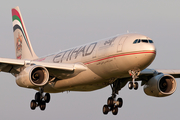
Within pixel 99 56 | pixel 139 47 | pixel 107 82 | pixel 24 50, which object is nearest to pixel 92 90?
pixel 107 82

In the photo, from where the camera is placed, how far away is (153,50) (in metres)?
27.3

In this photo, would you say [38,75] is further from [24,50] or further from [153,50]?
[24,50]

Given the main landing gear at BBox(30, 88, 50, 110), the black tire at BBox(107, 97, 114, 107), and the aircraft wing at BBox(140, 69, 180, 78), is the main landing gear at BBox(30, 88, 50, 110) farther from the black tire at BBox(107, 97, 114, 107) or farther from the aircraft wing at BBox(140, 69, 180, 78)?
the aircraft wing at BBox(140, 69, 180, 78)

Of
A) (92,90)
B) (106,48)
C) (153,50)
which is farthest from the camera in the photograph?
(92,90)

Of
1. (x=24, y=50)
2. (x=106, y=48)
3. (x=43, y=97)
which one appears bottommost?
(x=43, y=97)

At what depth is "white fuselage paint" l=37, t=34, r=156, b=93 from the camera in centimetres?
2750

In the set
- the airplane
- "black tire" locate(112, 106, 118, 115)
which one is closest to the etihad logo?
the airplane

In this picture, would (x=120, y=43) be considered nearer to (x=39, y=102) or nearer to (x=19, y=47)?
(x=39, y=102)

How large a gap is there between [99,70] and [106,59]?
134 centimetres

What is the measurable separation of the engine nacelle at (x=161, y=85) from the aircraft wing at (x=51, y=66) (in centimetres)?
751

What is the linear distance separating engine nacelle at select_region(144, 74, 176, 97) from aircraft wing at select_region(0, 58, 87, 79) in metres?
7.51

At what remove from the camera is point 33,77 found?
30.3 metres

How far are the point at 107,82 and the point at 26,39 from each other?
53.7 feet

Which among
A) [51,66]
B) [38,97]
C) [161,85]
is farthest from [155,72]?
[38,97]
